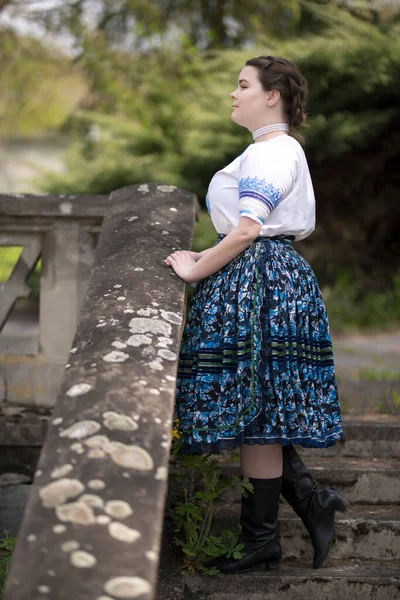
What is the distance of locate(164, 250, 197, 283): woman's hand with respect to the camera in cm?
291

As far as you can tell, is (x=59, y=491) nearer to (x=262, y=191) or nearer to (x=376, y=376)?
(x=262, y=191)

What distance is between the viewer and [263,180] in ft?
8.96

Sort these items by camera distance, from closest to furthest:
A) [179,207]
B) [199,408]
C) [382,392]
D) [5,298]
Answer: [199,408]
[179,207]
[5,298]
[382,392]

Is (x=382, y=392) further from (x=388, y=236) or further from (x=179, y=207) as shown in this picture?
(x=388, y=236)

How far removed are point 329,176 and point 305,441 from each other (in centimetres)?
768

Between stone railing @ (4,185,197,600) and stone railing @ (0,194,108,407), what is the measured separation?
746 mm

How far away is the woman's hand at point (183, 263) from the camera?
291 cm

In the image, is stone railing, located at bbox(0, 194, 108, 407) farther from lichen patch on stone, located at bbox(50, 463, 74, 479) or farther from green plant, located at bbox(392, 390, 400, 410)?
green plant, located at bbox(392, 390, 400, 410)

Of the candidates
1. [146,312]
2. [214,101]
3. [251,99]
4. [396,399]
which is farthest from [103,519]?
[214,101]

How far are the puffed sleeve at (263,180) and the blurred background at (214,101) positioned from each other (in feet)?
15.0

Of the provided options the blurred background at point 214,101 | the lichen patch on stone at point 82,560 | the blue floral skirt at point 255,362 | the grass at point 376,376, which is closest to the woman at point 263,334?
the blue floral skirt at point 255,362

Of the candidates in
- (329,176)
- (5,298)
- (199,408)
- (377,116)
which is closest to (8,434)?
(5,298)

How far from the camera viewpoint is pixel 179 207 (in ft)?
11.1

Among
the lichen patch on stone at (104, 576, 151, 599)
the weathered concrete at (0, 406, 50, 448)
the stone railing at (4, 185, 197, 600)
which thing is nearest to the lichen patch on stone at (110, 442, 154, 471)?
the stone railing at (4, 185, 197, 600)
